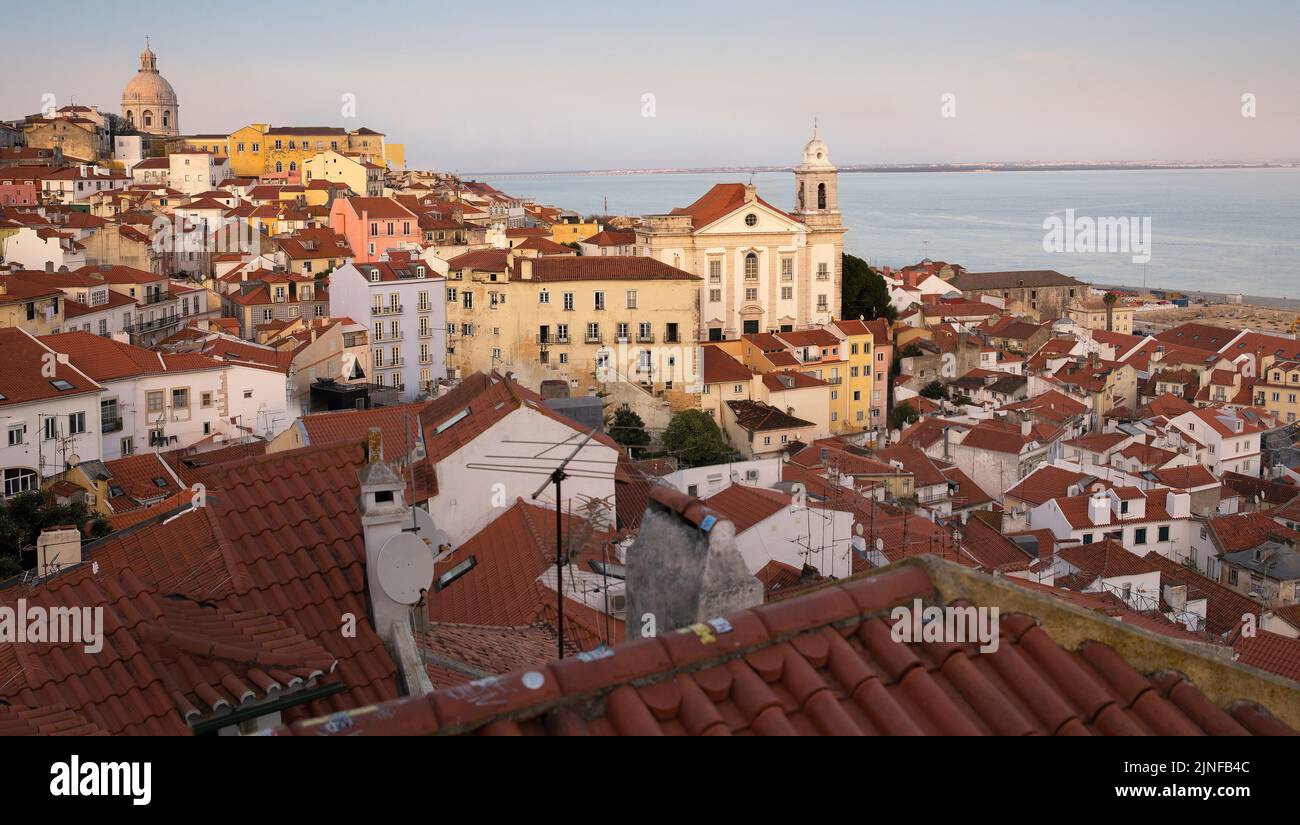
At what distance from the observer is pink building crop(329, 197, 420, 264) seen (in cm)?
A: 3766

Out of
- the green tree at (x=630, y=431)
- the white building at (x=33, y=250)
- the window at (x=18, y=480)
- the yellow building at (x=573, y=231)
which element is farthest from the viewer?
the yellow building at (x=573, y=231)

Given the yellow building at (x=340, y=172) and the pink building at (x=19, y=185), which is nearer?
the pink building at (x=19, y=185)

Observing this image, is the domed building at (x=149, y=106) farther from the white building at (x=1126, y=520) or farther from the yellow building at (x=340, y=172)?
the white building at (x=1126, y=520)

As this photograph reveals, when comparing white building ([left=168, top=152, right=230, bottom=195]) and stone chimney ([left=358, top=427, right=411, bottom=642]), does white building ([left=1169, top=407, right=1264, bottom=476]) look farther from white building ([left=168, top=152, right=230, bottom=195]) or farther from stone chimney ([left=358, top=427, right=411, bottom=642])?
white building ([left=168, top=152, right=230, bottom=195])

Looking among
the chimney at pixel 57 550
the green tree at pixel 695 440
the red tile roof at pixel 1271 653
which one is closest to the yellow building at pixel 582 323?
the green tree at pixel 695 440

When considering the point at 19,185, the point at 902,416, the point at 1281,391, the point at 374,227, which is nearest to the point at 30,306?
the point at 374,227

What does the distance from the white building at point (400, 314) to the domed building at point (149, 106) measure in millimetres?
41764

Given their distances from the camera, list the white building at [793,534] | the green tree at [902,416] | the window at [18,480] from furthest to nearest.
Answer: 1. the green tree at [902,416]
2. the window at [18,480]
3. the white building at [793,534]

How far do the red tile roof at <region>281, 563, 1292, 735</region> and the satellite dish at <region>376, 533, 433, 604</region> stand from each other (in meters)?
1.81

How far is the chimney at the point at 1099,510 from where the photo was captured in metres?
18.6

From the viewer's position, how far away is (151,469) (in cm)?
1475

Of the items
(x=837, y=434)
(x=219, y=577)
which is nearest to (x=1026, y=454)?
(x=837, y=434)

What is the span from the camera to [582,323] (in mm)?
27641
